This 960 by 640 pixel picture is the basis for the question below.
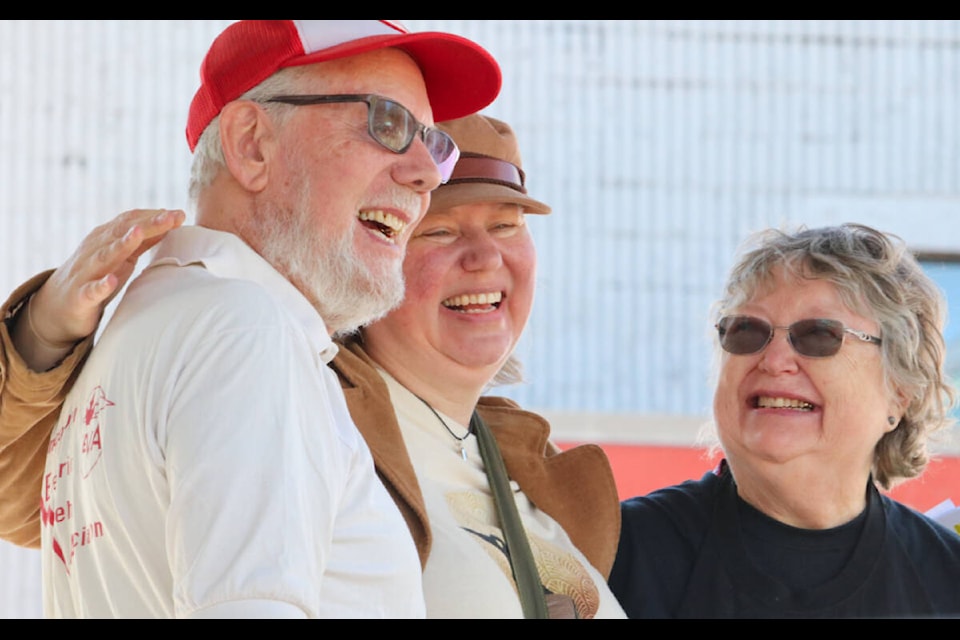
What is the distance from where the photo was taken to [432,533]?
221cm

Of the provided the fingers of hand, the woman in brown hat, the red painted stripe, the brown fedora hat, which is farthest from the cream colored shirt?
the red painted stripe

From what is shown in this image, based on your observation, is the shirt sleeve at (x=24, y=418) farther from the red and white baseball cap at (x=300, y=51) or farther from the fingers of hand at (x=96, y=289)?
the red and white baseball cap at (x=300, y=51)

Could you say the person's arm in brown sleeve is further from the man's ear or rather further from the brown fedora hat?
the brown fedora hat

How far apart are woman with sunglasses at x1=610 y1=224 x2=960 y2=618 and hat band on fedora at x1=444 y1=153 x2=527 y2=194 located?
61 centimetres

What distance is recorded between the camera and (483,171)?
266 cm

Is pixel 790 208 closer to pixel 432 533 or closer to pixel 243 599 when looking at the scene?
pixel 432 533

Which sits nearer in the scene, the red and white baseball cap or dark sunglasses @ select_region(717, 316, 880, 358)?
the red and white baseball cap

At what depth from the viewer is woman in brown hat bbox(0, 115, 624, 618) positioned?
197 cm

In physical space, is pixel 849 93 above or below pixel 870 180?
above

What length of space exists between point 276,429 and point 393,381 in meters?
1.18

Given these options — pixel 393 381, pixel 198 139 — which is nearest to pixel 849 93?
pixel 393 381

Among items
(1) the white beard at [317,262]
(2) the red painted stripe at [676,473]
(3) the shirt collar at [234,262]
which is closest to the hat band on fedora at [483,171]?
(1) the white beard at [317,262]

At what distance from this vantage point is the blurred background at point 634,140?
24.2 feet

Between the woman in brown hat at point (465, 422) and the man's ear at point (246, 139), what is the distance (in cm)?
19
